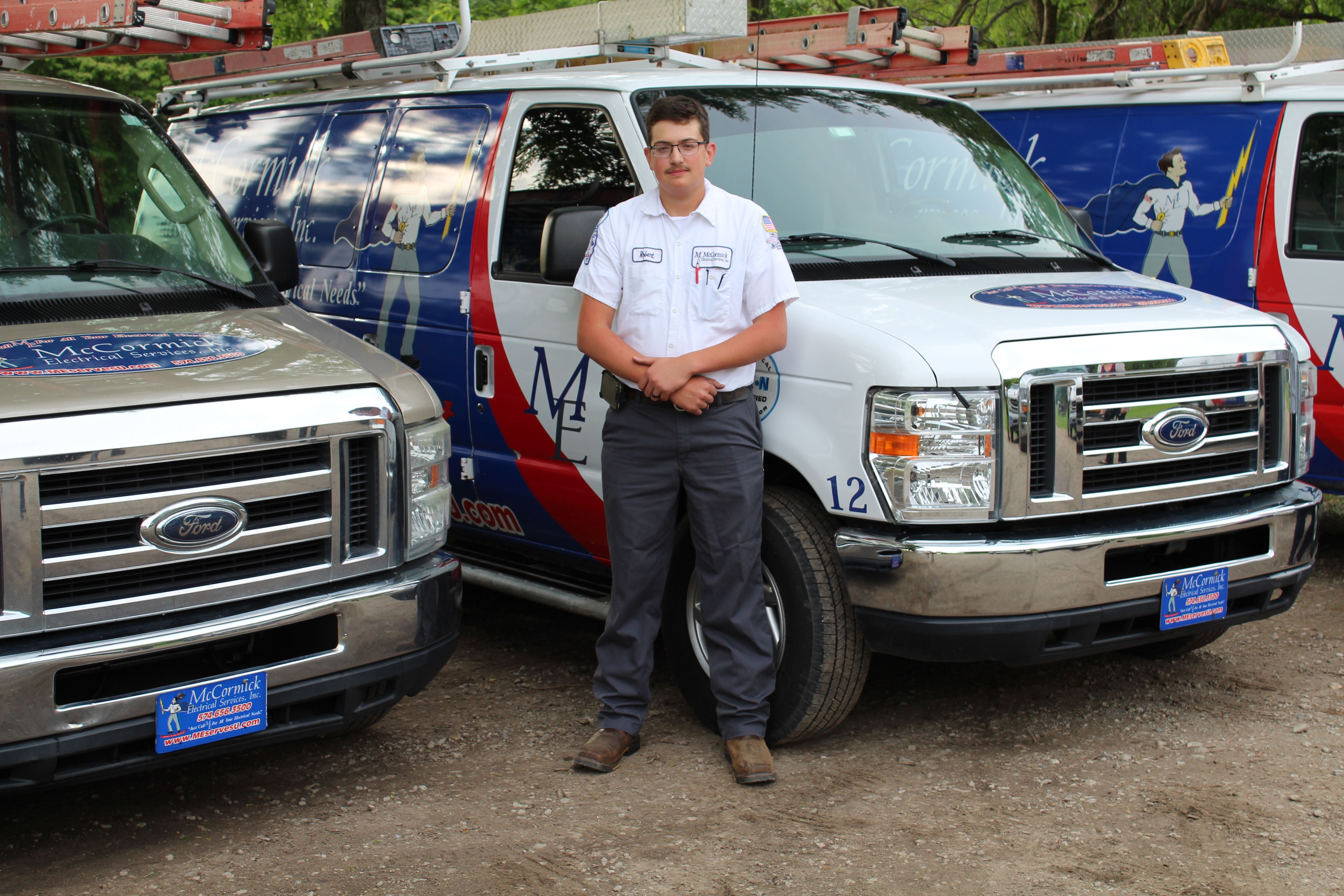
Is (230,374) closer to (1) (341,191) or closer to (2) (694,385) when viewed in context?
(2) (694,385)

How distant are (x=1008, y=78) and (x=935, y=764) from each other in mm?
5011

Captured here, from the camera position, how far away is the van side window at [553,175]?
5012 mm

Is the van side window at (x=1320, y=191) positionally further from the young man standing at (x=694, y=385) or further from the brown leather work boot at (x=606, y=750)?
the brown leather work boot at (x=606, y=750)

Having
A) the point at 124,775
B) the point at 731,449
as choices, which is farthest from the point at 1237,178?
the point at 124,775

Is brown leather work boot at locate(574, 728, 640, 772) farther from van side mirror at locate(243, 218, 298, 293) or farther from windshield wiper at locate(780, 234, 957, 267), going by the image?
van side mirror at locate(243, 218, 298, 293)

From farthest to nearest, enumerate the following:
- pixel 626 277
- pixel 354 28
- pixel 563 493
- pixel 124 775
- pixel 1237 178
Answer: pixel 354 28
pixel 1237 178
pixel 563 493
pixel 626 277
pixel 124 775

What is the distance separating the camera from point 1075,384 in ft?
13.3

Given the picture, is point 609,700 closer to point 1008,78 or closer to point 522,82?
point 522,82

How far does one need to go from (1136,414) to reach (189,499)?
2.72 meters

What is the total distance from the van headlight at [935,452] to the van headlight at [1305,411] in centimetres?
128

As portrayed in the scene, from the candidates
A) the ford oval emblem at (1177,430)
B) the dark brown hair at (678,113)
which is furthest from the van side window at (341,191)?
the ford oval emblem at (1177,430)

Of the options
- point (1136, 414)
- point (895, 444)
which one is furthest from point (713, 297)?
point (1136, 414)

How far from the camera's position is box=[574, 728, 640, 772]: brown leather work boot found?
14.6 feet

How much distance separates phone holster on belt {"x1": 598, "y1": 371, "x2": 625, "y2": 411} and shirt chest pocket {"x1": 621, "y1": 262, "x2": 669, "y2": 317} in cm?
22
